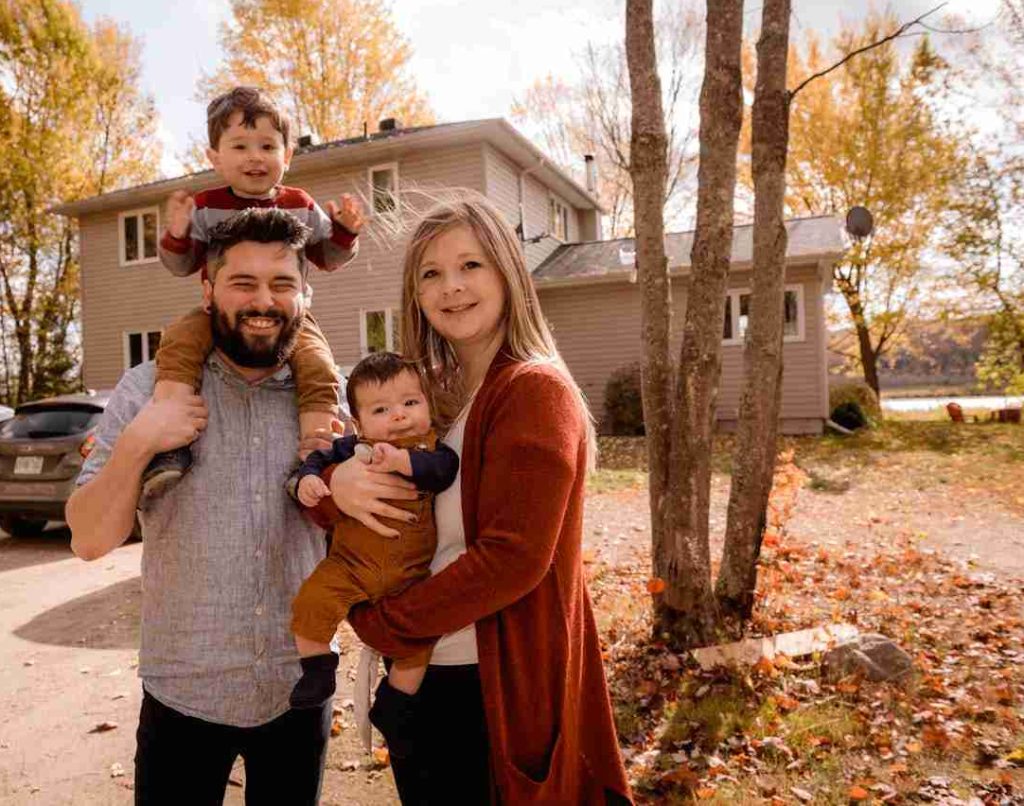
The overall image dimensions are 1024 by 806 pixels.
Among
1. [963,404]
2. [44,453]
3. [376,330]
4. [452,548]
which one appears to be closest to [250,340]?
[452,548]

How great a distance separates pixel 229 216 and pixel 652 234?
9.46 feet

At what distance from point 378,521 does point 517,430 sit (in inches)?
17.8

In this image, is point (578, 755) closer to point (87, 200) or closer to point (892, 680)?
point (892, 680)

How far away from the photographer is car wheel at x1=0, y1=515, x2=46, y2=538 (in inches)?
389

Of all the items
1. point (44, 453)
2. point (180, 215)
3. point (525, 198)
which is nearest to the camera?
point (180, 215)

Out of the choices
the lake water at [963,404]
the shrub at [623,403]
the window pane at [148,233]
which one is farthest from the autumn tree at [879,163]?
the window pane at [148,233]

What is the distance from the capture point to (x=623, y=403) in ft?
56.8

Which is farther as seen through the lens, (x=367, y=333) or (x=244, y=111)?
(x=367, y=333)

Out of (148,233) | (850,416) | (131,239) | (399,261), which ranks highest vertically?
(148,233)

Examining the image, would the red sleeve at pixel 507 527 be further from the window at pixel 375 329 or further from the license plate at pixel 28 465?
the window at pixel 375 329

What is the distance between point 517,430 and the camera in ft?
5.74

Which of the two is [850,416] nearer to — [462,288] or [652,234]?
[652,234]

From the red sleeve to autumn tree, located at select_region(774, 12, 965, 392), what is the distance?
24.0m

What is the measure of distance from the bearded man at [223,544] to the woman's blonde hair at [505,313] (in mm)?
345
